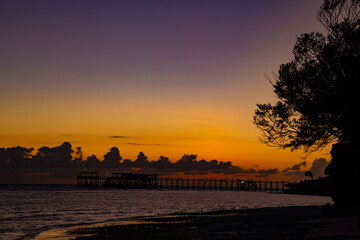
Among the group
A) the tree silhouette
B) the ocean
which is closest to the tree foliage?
the tree silhouette

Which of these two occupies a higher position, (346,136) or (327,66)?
(327,66)

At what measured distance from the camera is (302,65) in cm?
2594

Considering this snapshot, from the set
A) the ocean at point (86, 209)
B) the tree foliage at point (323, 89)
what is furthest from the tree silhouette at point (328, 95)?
the ocean at point (86, 209)

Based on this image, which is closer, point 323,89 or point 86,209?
point 323,89

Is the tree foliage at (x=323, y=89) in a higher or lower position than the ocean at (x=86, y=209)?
higher

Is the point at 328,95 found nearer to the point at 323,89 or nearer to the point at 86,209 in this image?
the point at 323,89

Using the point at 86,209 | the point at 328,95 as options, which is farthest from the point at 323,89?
the point at 86,209

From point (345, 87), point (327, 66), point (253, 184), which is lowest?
point (253, 184)

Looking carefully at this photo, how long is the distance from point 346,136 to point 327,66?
4574 millimetres

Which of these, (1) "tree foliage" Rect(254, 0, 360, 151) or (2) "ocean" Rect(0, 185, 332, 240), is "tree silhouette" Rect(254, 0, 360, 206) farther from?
(2) "ocean" Rect(0, 185, 332, 240)

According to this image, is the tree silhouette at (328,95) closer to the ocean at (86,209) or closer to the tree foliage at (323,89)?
the tree foliage at (323,89)

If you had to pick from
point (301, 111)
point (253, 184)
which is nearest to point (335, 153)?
point (301, 111)

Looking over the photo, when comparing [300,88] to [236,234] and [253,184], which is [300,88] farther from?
[253,184]

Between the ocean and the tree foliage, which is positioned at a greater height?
the tree foliage
